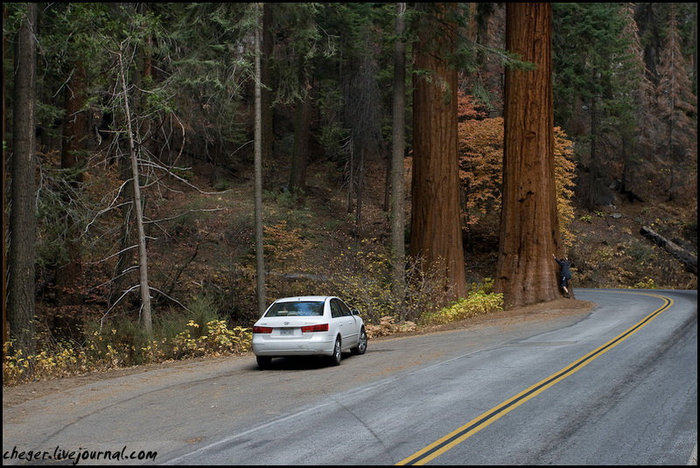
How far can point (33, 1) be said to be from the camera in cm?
1647

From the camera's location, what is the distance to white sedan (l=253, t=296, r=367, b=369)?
44.6 ft

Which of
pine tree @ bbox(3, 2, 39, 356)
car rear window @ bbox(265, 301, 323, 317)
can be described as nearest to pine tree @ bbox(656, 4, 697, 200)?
car rear window @ bbox(265, 301, 323, 317)

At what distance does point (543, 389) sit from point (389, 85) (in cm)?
3728

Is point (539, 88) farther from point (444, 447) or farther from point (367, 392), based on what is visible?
point (444, 447)

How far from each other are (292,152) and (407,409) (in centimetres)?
3715

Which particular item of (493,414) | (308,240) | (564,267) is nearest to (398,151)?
(564,267)

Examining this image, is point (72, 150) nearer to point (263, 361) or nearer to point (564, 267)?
point (263, 361)

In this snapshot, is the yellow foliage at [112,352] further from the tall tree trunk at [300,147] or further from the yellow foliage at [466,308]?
the tall tree trunk at [300,147]

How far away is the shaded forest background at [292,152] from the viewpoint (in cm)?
2025

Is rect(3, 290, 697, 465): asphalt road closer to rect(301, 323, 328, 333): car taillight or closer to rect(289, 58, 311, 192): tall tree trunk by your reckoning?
rect(301, 323, 328, 333): car taillight

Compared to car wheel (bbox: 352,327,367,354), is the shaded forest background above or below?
above

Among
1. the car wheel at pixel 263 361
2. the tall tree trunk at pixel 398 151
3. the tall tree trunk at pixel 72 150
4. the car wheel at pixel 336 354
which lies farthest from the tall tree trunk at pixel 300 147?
the car wheel at pixel 336 354

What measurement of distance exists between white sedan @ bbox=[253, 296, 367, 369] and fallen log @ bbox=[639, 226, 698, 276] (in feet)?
114

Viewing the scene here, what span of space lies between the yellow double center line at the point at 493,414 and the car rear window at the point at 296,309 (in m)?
5.07
